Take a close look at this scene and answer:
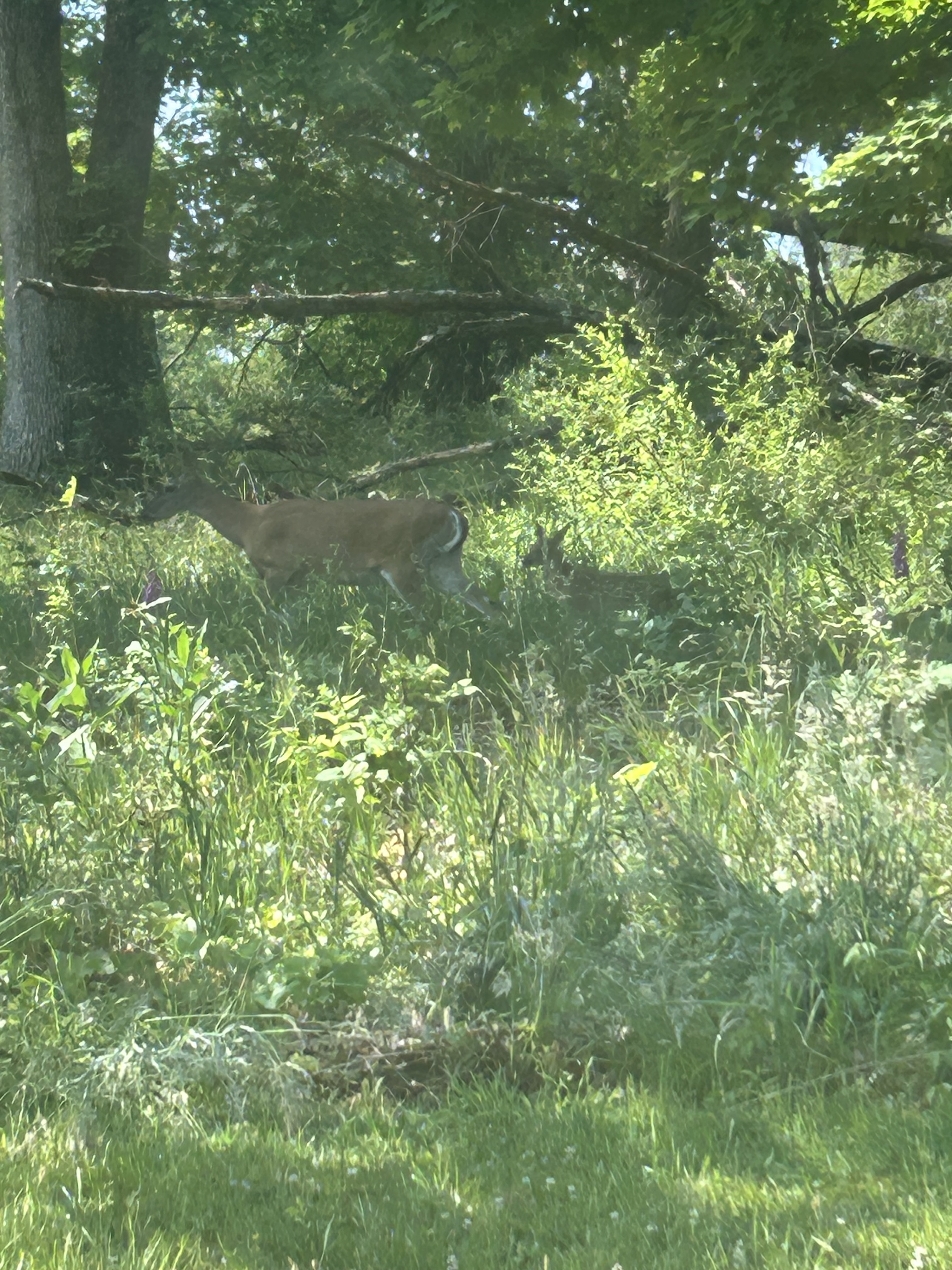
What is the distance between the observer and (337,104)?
18375mm

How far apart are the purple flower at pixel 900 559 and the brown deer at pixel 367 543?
3884 millimetres

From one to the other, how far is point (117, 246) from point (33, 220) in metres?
1.16

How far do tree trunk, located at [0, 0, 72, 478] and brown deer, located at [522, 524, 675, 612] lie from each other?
1105cm

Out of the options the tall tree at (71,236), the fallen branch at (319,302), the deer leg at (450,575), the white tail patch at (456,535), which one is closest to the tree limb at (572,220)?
the fallen branch at (319,302)

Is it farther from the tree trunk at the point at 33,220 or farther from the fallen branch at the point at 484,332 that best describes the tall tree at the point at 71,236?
the fallen branch at the point at 484,332

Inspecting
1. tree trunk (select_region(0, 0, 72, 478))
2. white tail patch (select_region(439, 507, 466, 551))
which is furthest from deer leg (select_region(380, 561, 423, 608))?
tree trunk (select_region(0, 0, 72, 478))

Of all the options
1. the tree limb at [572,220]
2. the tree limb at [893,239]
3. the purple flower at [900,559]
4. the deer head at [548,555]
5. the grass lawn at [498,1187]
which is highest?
the tree limb at [572,220]

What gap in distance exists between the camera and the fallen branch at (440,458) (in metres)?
14.0

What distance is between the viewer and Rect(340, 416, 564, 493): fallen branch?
14.0 metres

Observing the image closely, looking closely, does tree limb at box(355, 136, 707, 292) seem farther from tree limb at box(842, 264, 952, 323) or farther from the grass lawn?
the grass lawn

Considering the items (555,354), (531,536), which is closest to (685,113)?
(531,536)

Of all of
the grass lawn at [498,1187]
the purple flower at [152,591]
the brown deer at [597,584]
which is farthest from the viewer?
the brown deer at [597,584]

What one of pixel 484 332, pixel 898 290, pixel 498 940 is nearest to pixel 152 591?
pixel 498 940

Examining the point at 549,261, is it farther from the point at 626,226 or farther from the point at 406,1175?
the point at 406,1175
